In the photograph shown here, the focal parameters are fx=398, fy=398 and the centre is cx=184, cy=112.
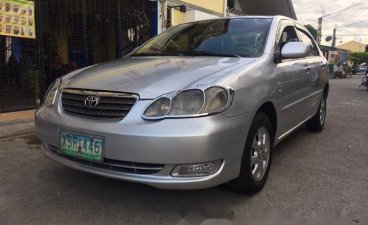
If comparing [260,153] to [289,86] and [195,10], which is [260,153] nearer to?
[289,86]

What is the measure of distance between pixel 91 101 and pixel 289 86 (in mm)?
1996

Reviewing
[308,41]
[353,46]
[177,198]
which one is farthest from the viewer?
[353,46]

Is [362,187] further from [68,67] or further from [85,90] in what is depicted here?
[68,67]

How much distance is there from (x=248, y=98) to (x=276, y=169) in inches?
52.3

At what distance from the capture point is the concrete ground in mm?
2969

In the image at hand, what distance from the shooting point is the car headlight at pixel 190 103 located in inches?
108

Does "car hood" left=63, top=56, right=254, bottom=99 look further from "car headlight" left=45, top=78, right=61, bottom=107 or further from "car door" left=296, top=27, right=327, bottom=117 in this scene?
"car door" left=296, top=27, right=327, bottom=117

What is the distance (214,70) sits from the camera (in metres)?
3.10

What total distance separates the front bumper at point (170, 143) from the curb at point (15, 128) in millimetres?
3216

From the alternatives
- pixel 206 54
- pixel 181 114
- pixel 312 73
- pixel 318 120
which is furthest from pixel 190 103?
pixel 318 120

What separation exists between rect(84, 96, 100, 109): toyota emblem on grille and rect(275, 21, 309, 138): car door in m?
1.62

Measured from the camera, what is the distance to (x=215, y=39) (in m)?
4.02

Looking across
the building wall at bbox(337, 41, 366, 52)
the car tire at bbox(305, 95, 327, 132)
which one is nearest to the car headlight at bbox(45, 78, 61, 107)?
the car tire at bbox(305, 95, 327, 132)

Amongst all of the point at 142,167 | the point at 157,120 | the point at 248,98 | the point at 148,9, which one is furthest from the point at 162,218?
the point at 148,9
